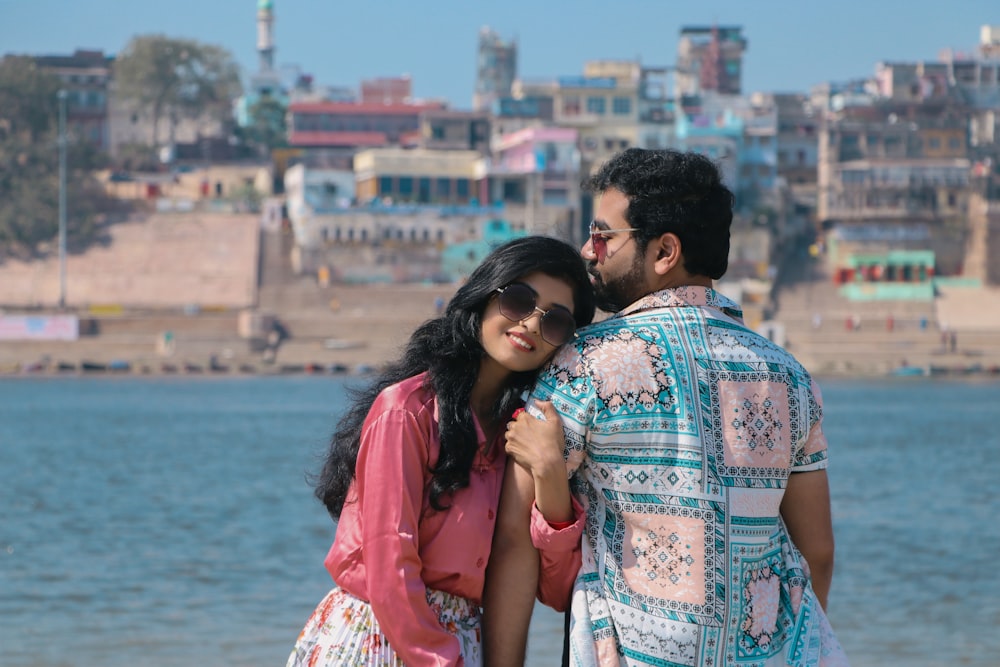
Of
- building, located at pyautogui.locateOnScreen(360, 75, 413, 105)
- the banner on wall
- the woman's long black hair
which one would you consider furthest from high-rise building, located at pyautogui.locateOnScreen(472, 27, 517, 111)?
the woman's long black hair

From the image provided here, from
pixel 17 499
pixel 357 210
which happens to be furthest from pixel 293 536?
pixel 357 210

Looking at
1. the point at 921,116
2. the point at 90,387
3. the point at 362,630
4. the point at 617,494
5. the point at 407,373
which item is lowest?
the point at 90,387

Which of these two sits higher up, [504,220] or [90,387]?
[504,220]

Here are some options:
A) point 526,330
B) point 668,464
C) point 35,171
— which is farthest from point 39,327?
point 668,464

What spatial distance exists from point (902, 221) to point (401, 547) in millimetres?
39492

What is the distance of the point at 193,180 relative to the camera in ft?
146

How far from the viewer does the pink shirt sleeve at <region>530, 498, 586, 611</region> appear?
6.17ft

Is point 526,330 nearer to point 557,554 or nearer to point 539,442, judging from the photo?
point 539,442

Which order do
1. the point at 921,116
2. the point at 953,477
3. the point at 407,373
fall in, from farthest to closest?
the point at 921,116 < the point at 953,477 < the point at 407,373

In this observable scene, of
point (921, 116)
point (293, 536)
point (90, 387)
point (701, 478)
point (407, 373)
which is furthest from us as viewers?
point (921, 116)

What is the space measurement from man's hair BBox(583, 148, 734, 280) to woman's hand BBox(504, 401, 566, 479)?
267mm

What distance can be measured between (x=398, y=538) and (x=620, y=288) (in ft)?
1.40

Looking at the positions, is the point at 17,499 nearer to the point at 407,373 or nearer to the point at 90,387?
the point at 407,373

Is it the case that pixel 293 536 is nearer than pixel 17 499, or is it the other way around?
pixel 293 536
